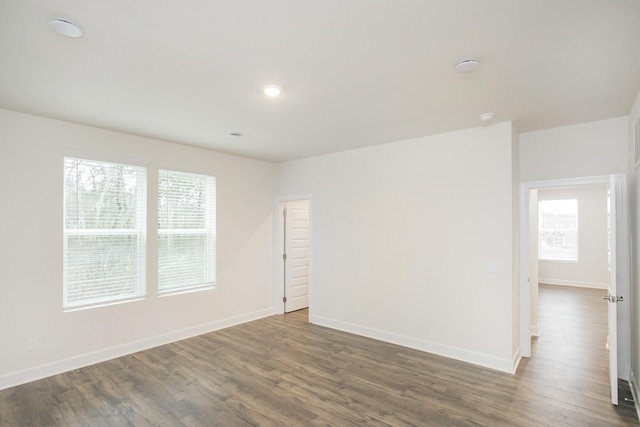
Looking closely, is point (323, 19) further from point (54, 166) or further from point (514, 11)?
point (54, 166)

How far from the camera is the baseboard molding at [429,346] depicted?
367cm

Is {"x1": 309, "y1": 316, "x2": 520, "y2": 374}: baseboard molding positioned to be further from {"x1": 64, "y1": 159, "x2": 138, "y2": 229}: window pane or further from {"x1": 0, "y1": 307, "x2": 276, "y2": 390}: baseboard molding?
{"x1": 64, "y1": 159, "x2": 138, "y2": 229}: window pane

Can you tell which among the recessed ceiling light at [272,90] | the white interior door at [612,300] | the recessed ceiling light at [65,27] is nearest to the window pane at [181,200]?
the recessed ceiling light at [272,90]

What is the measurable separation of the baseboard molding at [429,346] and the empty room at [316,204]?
0.10ft

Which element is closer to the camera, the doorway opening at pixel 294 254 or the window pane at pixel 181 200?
the window pane at pixel 181 200

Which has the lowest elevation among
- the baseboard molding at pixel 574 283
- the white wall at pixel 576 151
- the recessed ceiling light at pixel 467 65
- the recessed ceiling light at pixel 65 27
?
the baseboard molding at pixel 574 283

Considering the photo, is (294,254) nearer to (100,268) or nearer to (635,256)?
(100,268)

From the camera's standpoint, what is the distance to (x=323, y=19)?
185cm

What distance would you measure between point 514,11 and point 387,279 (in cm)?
353

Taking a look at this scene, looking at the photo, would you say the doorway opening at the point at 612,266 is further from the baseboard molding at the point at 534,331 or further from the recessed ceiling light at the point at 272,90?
the recessed ceiling light at the point at 272,90

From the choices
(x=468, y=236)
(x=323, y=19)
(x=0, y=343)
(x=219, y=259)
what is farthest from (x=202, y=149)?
(x=468, y=236)

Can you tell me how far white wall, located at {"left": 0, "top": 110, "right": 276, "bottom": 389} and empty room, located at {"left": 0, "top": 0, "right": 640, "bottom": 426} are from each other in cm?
2

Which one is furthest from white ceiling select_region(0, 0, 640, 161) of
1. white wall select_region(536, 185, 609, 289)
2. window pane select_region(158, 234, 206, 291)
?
white wall select_region(536, 185, 609, 289)

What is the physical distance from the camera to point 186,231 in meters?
4.84
